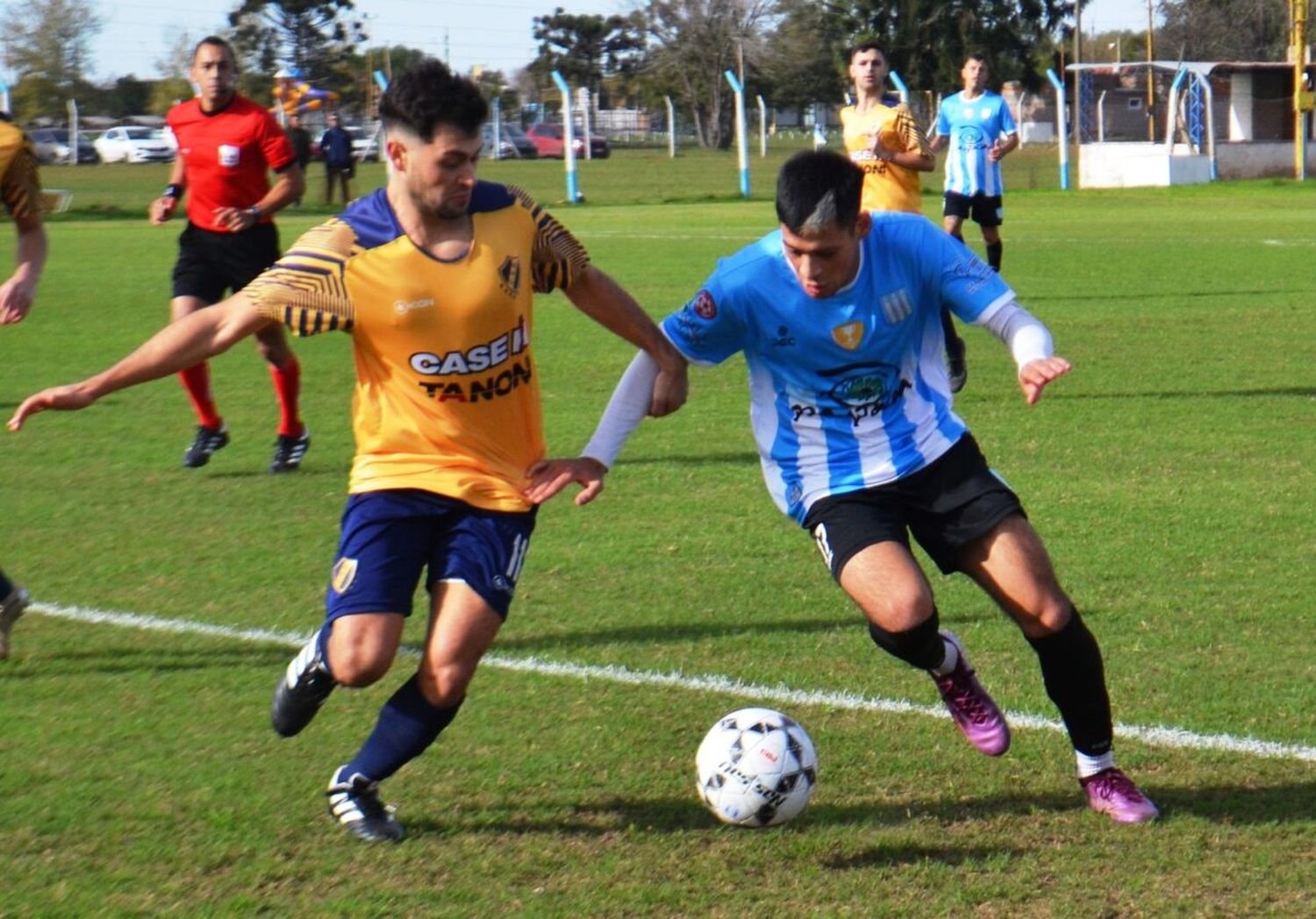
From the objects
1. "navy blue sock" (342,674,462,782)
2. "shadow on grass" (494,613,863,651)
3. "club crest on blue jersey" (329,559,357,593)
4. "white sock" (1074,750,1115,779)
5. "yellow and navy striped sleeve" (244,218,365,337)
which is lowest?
"white sock" (1074,750,1115,779)

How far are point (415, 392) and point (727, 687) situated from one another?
1474mm

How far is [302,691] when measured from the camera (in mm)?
4098

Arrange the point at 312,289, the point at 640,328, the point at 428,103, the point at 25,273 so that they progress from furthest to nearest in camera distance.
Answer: the point at 25,273 < the point at 640,328 < the point at 312,289 < the point at 428,103

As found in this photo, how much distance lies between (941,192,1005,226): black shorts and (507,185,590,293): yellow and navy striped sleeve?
31.9ft

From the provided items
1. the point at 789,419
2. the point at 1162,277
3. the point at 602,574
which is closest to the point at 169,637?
the point at 602,574

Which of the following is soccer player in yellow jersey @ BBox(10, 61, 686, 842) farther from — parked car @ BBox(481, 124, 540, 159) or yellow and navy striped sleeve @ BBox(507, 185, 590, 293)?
parked car @ BBox(481, 124, 540, 159)

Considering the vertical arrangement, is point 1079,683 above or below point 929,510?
below

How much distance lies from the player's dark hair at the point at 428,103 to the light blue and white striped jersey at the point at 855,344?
760mm

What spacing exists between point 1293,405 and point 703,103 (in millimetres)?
72738

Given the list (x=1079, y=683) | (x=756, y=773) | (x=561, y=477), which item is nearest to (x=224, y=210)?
(x=561, y=477)

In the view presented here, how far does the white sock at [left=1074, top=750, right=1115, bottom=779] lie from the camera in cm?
405

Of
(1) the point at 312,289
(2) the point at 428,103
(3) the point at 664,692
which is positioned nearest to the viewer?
(2) the point at 428,103

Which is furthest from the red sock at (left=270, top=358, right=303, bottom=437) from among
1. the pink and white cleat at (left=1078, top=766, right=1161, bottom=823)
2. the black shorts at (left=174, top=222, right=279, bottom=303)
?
the pink and white cleat at (left=1078, top=766, right=1161, bottom=823)

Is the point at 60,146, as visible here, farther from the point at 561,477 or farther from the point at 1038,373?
the point at 1038,373
